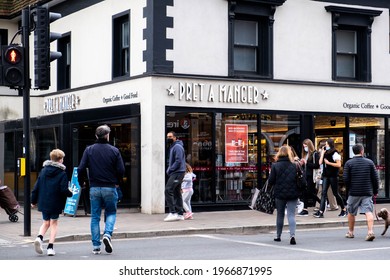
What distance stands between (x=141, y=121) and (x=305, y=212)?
483cm

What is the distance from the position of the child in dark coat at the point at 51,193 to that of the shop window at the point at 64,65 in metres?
13.1

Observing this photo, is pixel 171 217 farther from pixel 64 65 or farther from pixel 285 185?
pixel 64 65

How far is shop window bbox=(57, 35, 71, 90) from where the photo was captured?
25391 mm

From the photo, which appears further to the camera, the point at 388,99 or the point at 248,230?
the point at 388,99

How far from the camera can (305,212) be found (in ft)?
64.6

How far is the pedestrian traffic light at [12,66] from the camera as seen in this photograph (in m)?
14.9

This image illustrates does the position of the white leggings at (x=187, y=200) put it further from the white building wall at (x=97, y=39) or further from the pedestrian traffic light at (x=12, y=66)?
the pedestrian traffic light at (x=12, y=66)

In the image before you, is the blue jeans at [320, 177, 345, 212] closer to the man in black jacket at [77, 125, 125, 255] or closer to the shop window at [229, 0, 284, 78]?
the shop window at [229, 0, 284, 78]

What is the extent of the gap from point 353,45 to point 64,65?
9184 mm

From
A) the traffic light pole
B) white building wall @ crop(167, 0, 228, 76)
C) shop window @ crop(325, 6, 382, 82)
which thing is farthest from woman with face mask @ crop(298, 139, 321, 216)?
the traffic light pole

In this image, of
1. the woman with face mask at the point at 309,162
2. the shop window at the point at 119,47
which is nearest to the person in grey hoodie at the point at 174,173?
the woman with face mask at the point at 309,162

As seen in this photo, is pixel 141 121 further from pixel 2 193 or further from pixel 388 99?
pixel 388 99
